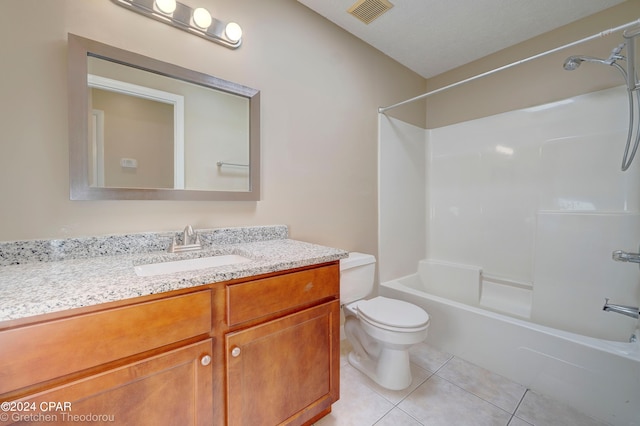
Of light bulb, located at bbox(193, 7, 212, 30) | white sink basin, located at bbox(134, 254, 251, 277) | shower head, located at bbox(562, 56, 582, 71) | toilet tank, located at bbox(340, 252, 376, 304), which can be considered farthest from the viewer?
toilet tank, located at bbox(340, 252, 376, 304)

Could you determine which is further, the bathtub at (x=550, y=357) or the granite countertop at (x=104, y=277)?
the bathtub at (x=550, y=357)

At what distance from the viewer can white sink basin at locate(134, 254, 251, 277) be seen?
108cm

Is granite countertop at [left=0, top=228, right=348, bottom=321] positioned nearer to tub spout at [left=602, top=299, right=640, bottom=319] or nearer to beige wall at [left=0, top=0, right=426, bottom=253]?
beige wall at [left=0, top=0, right=426, bottom=253]

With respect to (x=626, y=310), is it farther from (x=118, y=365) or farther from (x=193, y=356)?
(x=118, y=365)

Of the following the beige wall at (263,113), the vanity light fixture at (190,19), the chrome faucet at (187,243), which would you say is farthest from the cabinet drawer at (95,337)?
the vanity light fixture at (190,19)

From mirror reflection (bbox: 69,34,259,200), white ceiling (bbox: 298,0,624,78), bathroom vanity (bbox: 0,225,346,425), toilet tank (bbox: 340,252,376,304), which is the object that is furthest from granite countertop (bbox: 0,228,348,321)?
white ceiling (bbox: 298,0,624,78)

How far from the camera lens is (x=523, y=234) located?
2.15 metres

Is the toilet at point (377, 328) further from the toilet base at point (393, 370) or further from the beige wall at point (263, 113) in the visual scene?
the beige wall at point (263, 113)

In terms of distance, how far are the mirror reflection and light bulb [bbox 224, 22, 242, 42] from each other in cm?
24

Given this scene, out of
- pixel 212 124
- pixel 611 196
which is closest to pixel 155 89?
pixel 212 124

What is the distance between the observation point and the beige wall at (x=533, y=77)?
1809 mm

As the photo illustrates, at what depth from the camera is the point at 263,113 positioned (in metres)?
1.61

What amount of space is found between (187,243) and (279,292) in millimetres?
563

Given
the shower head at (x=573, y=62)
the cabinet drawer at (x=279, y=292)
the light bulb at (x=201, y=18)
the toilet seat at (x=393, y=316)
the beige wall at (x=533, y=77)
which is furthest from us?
the beige wall at (x=533, y=77)
